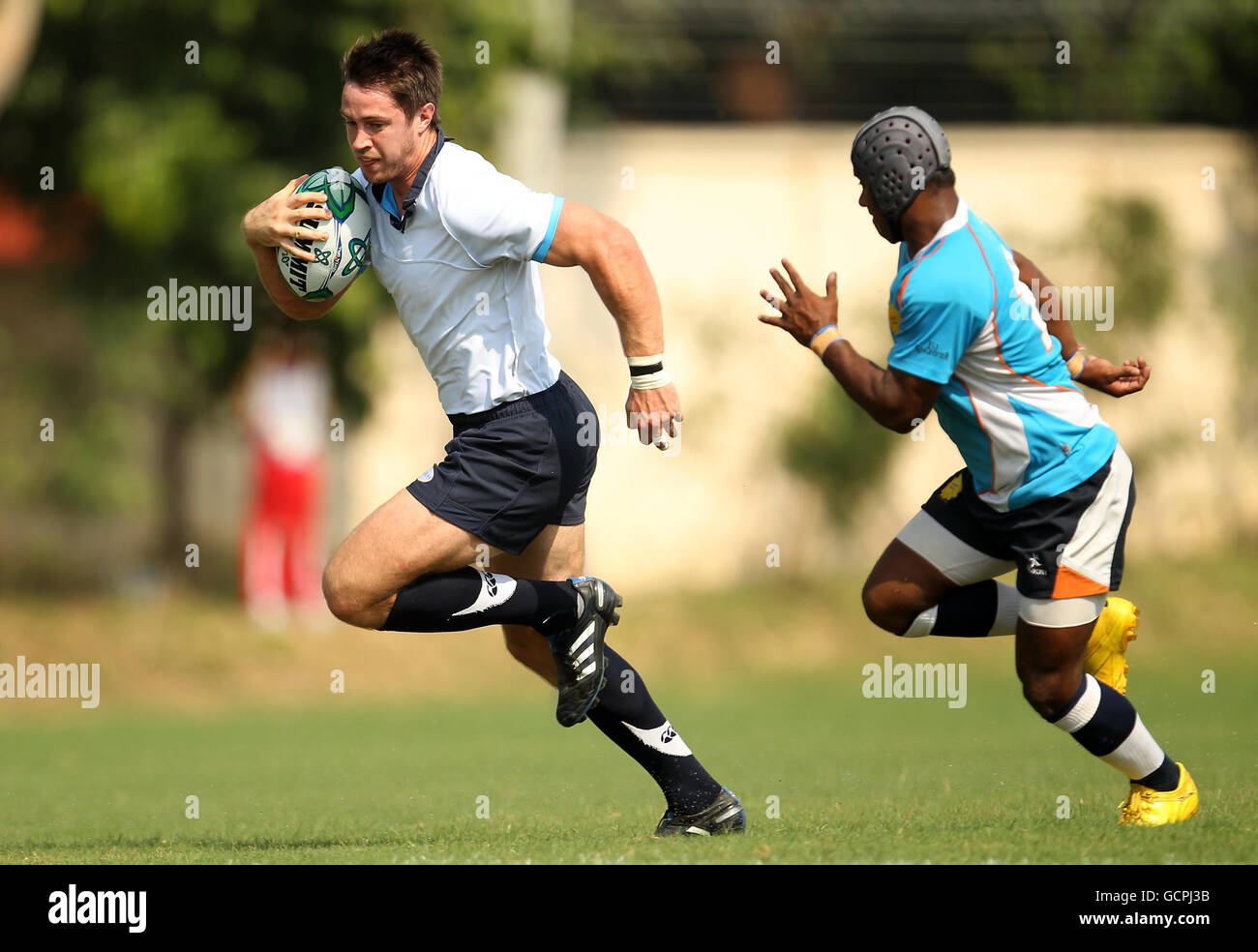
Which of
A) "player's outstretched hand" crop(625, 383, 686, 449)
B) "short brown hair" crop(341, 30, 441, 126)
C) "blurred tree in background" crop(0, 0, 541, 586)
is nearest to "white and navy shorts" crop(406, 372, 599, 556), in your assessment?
"player's outstretched hand" crop(625, 383, 686, 449)

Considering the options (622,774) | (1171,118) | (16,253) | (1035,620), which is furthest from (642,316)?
(1171,118)

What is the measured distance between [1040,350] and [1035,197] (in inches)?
434

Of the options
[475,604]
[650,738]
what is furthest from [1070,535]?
[475,604]

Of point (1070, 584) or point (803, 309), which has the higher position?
point (803, 309)

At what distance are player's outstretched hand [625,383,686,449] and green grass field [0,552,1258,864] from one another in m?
1.33

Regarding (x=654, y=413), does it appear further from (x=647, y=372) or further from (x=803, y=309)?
(x=803, y=309)

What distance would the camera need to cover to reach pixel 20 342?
14648mm

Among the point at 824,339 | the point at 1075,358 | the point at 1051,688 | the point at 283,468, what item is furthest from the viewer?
the point at 283,468

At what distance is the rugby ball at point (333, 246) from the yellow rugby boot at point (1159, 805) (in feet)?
10.7

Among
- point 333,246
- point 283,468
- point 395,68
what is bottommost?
point 283,468

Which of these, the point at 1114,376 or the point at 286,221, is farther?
the point at 1114,376

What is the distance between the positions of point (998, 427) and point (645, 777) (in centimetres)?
345

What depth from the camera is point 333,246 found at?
5.21 metres

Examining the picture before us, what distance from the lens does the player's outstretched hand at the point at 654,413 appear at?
5.07 meters
